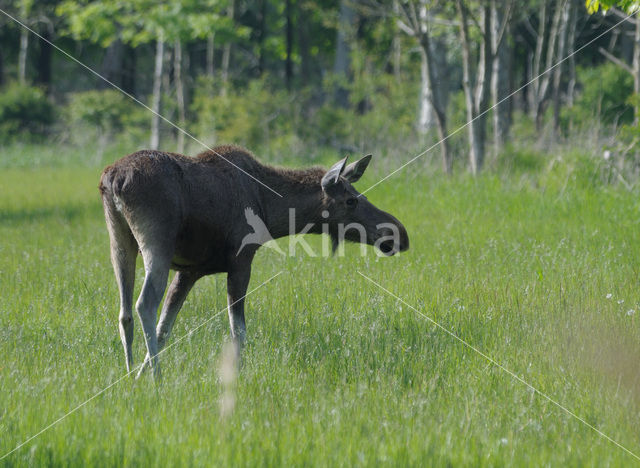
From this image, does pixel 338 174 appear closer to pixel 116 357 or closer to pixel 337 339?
pixel 337 339

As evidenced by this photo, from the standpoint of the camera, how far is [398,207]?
12.9 m

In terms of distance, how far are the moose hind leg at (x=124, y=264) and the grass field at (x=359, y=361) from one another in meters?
0.26

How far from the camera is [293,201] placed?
6652 mm

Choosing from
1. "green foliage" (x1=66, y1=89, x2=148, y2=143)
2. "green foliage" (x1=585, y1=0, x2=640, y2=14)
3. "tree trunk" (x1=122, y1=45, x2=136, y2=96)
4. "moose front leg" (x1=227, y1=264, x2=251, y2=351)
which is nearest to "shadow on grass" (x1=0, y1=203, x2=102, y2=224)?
"moose front leg" (x1=227, y1=264, x2=251, y2=351)

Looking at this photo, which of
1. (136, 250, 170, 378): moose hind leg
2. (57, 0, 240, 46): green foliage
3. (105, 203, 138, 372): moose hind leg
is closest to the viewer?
(136, 250, 170, 378): moose hind leg

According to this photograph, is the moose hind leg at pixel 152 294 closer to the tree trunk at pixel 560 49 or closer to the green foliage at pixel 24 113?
the tree trunk at pixel 560 49

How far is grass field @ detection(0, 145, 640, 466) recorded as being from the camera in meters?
4.43

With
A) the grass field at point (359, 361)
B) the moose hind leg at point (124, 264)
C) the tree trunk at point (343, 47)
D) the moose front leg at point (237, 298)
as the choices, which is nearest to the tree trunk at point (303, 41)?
the tree trunk at point (343, 47)

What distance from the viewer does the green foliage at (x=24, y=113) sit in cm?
3127

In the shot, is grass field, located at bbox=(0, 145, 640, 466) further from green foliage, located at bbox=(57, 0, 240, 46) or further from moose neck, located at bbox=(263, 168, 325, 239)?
green foliage, located at bbox=(57, 0, 240, 46)

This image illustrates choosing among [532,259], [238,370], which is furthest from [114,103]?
[238,370]

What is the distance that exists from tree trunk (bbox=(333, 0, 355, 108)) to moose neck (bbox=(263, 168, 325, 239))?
23559 mm

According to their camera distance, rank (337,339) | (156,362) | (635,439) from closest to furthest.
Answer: (635,439)
(156,362)
(337,339)

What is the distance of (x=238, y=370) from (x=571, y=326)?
2.70 meters
